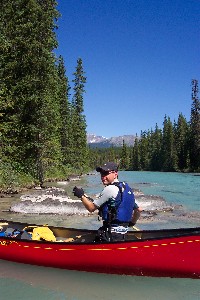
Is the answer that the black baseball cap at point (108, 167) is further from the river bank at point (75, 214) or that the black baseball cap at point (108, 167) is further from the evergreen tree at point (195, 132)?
the evergreen tree at point (195, 132)

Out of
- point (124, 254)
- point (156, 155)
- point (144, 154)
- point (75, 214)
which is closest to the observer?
point (124, 254)

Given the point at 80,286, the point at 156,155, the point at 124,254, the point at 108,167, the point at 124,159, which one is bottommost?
the point at 80,286

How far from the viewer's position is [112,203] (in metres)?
7.19

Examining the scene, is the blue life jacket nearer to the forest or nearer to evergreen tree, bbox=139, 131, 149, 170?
the forest

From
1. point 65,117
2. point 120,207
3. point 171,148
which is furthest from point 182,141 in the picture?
point 120,207

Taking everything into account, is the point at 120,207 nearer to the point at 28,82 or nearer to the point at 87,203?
the point at 87,203

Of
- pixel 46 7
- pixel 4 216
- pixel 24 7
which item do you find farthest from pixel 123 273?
pixel 46 7

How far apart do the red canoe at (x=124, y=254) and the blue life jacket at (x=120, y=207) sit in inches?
20.2

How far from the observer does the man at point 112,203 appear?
7160mm

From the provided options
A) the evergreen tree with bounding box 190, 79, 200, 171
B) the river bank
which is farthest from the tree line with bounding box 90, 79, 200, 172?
the river bank

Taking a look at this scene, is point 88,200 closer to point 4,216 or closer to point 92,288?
point 92,288

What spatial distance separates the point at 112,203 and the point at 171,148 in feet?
309

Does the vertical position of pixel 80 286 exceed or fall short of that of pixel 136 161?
it falls short

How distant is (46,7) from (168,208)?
20.1 metres
